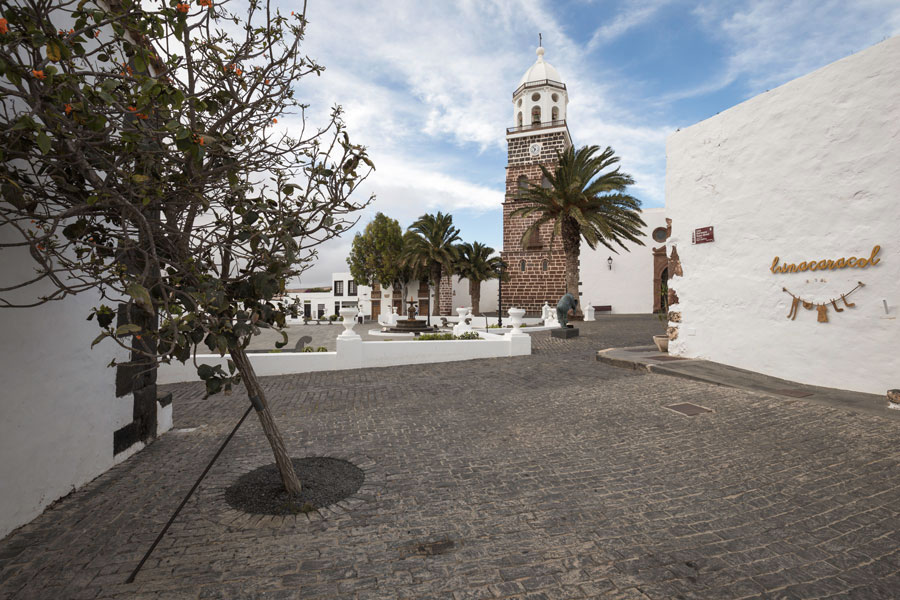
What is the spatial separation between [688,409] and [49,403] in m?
6.81

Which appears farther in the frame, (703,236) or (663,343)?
(663,343)

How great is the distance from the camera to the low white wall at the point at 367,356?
8.55 metres

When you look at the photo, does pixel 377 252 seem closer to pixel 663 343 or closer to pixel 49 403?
pixel 663 343

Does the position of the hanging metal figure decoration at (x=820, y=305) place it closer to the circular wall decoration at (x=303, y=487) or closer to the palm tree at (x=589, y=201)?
the circular wall decoration at (x=303, y=487)

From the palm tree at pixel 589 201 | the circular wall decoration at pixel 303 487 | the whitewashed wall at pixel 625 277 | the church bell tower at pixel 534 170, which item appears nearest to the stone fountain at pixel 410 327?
the palm tree at pixel 589 201

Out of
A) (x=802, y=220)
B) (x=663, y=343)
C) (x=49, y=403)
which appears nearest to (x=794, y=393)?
(x=802, y=220)

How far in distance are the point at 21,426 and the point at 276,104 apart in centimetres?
307

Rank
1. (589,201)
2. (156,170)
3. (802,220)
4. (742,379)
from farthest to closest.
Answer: (589,201), (742,379), (802,220), (156,170)

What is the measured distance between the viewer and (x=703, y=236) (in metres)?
8.48

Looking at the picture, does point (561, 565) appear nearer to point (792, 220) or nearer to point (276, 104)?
point (276, 104)

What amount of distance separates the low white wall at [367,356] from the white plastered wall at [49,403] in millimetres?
4175

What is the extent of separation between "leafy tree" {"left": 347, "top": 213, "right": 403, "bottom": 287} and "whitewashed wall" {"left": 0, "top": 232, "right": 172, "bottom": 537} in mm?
31283

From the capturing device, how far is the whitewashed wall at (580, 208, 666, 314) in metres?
29.9

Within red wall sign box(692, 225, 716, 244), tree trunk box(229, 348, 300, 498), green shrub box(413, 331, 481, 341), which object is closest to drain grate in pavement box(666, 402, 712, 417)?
red wall sign box(692, 225, 716, 244)
